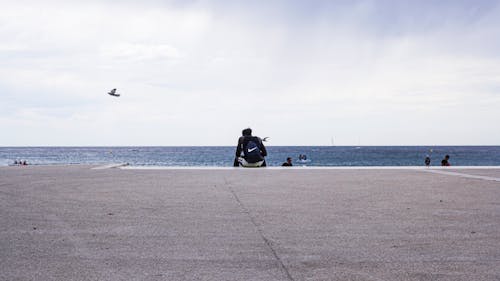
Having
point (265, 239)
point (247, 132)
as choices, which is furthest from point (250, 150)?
point (265, 239)

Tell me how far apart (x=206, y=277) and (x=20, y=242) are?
88.4 inches

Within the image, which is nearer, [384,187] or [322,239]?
[322,239]

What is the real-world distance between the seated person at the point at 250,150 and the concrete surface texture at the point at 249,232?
5241mm

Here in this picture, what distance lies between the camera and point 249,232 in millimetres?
5516

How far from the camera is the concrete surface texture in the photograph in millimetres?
4047

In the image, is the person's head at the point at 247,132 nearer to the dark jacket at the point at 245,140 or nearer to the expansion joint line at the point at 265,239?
the dark jacket at the point at 245,140

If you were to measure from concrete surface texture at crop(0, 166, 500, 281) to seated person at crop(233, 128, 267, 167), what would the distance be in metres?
5.24

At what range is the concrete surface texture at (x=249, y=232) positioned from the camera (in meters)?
4.05

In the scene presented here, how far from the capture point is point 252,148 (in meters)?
15.4

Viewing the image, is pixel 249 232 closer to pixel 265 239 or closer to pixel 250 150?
pixel 265 239

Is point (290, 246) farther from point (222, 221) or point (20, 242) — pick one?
point (20, 242)

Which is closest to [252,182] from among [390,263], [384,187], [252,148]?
[384,187]

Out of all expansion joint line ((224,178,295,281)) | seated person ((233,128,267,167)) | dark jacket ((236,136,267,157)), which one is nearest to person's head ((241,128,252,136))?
seated person ((233,128,267,167))

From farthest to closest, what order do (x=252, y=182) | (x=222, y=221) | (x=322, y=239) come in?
(x=252, y=182) < (x=222, y=221) < (x=322, y=239)
